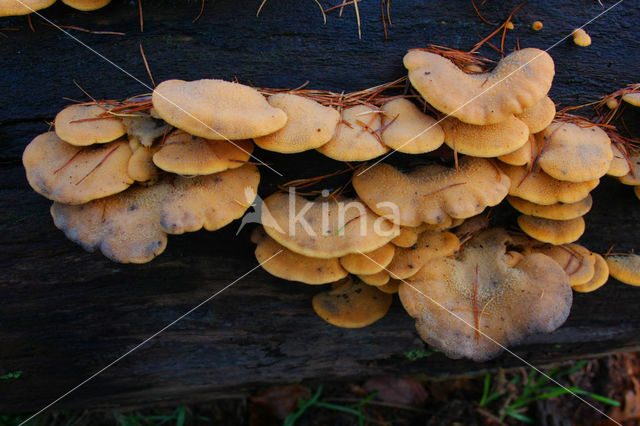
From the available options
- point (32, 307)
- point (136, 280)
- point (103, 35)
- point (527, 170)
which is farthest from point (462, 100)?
point (32, 307)

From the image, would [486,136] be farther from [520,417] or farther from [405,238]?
[520,417]

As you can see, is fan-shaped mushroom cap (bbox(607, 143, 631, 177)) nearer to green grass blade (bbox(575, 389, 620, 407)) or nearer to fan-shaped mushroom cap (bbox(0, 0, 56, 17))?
green grass blade (bbox(575, 389, 620, 407))

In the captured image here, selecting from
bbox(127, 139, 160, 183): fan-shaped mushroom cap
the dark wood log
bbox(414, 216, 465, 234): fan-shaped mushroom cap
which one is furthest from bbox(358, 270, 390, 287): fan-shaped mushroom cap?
bbox(127, 139, 160, 183): fan-shaped mushroom cap

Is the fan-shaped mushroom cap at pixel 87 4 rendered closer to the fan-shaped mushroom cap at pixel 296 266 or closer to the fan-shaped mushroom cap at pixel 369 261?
the fan-shaped mushroom cap at pixel 296 266

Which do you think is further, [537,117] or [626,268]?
[626,268]

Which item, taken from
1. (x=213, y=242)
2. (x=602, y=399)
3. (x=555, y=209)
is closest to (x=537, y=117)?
(x=555, y=209)

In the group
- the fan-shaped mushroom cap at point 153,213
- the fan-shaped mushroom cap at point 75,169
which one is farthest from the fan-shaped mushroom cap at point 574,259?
the fan-shaped mushroom cap at point 75,169

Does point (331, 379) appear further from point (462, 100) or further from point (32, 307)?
point (462, 100)

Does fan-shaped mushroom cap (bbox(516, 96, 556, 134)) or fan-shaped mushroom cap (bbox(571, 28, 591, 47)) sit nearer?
fan-shaped mushroom cap (bbox(516, 96, 556, 134))
